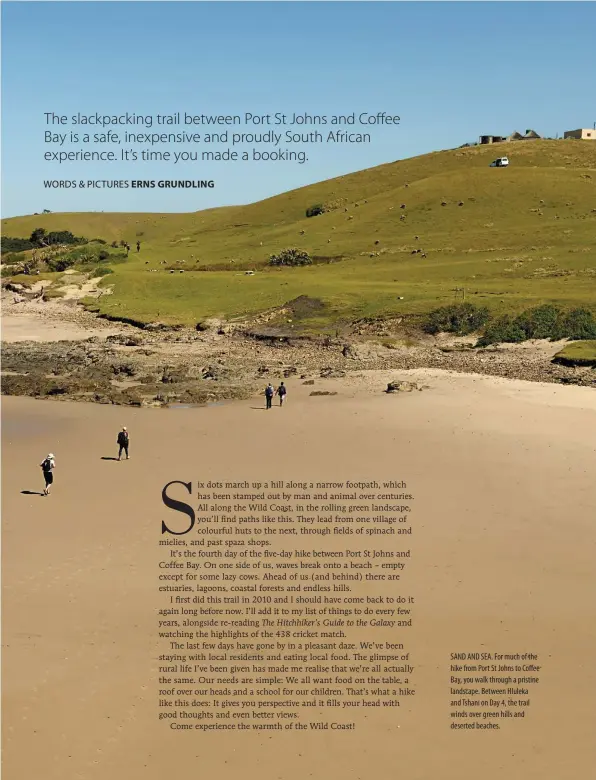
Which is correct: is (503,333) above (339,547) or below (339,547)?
above

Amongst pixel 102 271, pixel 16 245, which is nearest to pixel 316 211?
pixel 102 271

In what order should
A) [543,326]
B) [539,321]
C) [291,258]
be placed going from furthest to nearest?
1. [291,258]
2. [539,321]
3. [543,326]

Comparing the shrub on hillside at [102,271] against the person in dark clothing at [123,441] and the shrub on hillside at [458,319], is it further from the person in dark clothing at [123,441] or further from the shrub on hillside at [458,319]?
the person in dark clothing at [123,441]

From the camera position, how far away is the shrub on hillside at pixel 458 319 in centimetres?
5266

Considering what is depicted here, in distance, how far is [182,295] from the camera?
69.0 m

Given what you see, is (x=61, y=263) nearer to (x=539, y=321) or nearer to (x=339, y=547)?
(x=539, y=321)

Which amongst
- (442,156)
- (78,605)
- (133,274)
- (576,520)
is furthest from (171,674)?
(442,156)

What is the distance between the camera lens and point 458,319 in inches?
2109

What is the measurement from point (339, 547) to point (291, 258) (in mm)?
66441

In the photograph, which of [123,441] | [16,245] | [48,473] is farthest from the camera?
[16,245]

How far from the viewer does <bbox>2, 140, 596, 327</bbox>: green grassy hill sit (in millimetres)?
61844

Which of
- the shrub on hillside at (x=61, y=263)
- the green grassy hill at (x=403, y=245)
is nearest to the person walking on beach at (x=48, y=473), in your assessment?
the green grassy hill at (x=403, y=245)

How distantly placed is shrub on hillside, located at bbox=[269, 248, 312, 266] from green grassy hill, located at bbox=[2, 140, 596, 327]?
137 centimetres

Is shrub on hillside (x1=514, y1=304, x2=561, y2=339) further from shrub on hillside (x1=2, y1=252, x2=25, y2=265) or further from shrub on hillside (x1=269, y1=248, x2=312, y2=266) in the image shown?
shrub on hillside (x1=2, y1=252, x2=25, y2=265)
